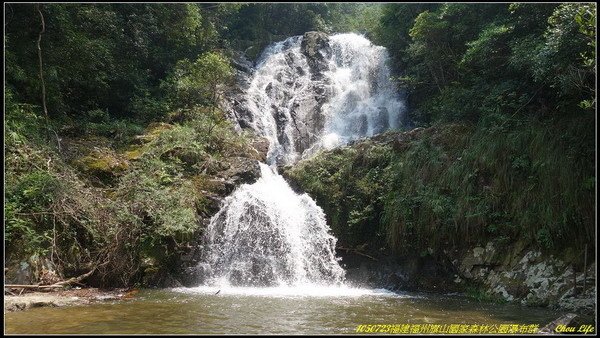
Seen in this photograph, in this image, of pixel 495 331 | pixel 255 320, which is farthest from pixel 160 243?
pixel 495 331

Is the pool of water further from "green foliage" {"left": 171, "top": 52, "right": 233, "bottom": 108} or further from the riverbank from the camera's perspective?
"green foliage" {"left": 171, "top": 52, "right": 233, "bottom": 108}

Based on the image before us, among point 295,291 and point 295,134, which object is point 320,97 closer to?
point 295,134

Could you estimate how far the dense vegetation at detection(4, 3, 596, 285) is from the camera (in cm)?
837

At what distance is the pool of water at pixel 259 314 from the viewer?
5.33 metres

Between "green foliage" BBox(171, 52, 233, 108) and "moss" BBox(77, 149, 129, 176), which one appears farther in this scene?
"green foliage" BBox(171, 52, 233, 108)

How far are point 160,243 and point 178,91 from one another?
7.82 m

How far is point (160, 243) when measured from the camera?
9688 mm

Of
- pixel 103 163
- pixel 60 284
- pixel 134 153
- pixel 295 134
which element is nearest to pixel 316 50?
pixel 295 134

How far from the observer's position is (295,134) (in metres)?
17.6

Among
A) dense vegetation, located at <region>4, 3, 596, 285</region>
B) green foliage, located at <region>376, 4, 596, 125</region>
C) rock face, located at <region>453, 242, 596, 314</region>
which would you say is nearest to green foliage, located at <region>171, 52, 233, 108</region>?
dense vegetation, located at <region>4, 3, 596, 285</region>

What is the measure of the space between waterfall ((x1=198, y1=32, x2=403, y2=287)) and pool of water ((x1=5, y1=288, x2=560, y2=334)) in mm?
1683

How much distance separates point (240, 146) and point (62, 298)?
24.3 ft

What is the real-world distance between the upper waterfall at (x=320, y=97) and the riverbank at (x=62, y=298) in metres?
8.55

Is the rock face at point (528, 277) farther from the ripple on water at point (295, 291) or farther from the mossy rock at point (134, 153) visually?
the mossy rock at point (134, 153)
